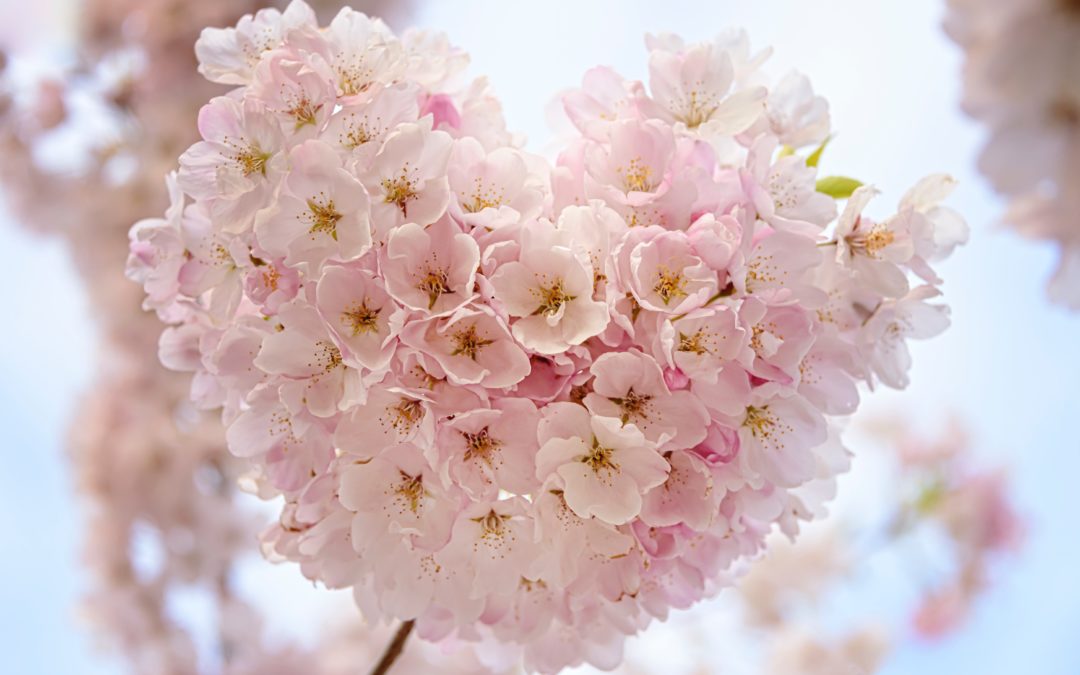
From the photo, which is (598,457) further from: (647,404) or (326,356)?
(326,356)

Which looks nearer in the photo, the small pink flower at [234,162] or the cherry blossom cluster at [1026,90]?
the cherry blossom cluster at [1026,90]

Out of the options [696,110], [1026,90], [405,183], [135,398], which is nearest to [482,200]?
[405,183]

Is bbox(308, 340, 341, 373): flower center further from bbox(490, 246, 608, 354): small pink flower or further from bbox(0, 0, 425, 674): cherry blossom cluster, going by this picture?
bbox(0, 0, 425, 674): cherry blossom cluster

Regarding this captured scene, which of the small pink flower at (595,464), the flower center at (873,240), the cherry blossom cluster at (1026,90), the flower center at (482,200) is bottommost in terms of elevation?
the small pink flower at (595,464)

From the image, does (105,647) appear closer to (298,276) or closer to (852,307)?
(298,276)

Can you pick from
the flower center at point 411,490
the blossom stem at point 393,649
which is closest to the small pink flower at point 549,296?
the flower center at point 411,490

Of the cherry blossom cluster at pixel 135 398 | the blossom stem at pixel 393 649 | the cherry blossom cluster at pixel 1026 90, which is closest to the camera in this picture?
the cherry blossom cluster at pixel 1026 90

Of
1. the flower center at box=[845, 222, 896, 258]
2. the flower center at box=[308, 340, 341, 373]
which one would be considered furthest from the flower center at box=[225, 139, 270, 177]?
the flower center at box=[845, 222, 896, 258]

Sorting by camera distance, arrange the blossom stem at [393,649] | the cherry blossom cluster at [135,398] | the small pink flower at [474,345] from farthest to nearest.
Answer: the cherry blossom cluster at [135,398] → the blossom stem at [393,649] → the small pink flower at [474,345]

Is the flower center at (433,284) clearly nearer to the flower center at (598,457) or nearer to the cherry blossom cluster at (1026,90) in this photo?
the flower center at (598,457)
